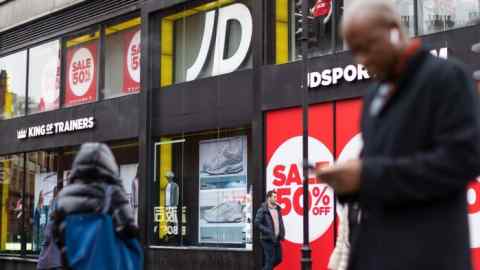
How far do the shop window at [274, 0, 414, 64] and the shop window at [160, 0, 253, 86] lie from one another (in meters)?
0.79

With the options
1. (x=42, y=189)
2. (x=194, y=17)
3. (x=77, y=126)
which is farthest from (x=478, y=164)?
(x=42, y=189)

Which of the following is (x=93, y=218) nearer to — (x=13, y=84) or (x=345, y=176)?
(x=345, y=176)

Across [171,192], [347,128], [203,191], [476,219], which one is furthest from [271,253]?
[171,192]

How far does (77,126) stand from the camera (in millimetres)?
23516

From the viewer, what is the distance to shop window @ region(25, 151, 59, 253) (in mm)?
24547

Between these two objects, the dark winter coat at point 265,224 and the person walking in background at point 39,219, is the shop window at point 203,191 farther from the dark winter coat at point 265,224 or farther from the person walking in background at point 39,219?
the person walking in background at point 39,219

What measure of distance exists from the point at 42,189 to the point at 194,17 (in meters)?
7.74

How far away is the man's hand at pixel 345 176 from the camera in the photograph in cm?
254

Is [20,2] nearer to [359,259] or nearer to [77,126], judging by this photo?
[77,126]

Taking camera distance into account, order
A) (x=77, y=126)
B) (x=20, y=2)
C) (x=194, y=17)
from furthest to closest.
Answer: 1. (x=20, y=2)
2. (x=77, y=126)
3. (x=194, y=17)

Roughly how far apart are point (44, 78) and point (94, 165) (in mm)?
20137

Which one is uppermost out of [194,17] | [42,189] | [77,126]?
[194,17]

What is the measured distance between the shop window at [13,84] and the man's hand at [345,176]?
24858 mm

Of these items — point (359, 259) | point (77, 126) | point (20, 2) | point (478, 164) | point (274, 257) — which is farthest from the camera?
point (20, 2)
